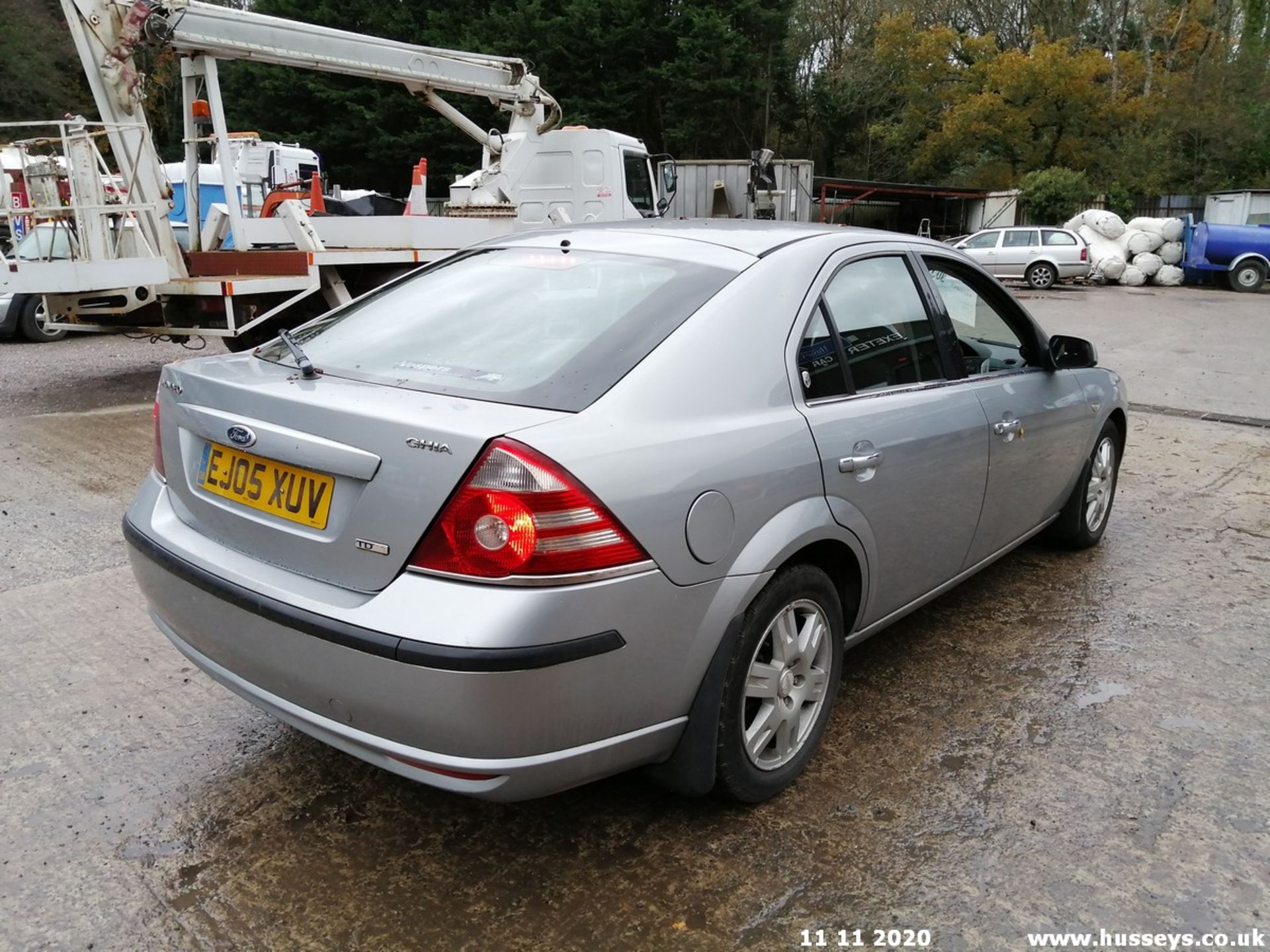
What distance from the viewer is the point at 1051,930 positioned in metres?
2.20

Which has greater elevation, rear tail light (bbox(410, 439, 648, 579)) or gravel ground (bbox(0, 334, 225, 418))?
rear tail light (bbox(410, 439, 648, 579))

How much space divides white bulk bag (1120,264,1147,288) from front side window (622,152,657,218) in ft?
50.7

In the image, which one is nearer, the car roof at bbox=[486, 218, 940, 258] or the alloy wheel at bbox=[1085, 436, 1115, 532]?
the car roof at bbox=[486, 218, 940, 258]

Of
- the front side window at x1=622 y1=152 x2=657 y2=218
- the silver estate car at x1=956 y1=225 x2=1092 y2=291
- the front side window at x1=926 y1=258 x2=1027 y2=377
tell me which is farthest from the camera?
the silver estate car at x1=956 y1=225 x2=1092 y2=291

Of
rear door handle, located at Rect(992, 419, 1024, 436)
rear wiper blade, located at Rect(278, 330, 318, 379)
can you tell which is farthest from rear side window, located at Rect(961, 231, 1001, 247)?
rear wiper blade, located at Rect(278, 330, 318, 379)

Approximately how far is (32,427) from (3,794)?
571 cm

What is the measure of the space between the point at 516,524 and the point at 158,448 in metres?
1.36

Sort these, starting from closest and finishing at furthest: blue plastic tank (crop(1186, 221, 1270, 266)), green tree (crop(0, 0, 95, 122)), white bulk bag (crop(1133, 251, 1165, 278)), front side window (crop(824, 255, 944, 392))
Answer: front side window (crop(824, 255, 944, 392))
blue plastic tank (crop(1186, 221, 1270, 266))
white bulk bag (crop(1133, 251, 1165, 278))
green tree (crop(0, 0, 95, 122))

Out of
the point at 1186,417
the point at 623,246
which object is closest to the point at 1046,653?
the point at 623,246

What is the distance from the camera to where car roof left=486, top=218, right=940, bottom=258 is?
2955mm

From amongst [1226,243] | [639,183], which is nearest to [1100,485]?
[639,183]

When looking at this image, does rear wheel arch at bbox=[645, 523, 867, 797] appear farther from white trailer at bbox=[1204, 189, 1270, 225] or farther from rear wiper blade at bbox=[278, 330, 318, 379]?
white trailer at bbox=[1204, 189, 1270, 225]

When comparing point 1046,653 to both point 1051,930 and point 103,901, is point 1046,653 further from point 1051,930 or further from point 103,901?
point 103,901
